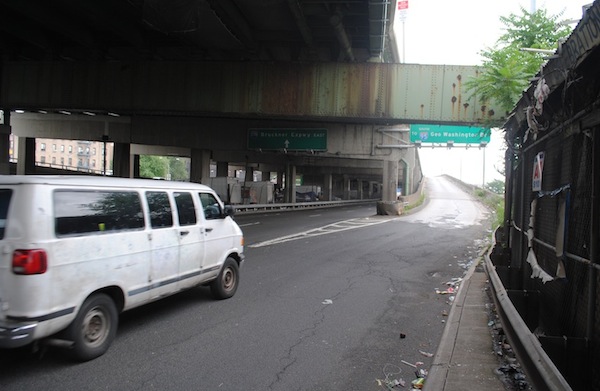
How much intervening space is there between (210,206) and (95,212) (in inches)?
96.1

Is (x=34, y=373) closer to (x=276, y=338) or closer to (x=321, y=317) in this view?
(x=276, y=338)

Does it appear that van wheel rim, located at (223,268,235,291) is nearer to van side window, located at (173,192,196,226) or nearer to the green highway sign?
van side window, located at (173,192,196,226)

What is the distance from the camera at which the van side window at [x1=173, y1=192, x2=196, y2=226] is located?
6.33 m

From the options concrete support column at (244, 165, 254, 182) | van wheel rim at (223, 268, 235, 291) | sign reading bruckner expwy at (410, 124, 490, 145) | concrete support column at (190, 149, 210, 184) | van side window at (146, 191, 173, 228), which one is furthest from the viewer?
concrete support column at (244, 165, 254, 182)

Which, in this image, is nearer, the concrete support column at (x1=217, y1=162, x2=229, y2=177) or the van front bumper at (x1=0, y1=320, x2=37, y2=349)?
the van front bumper at (x1=0, y1=320, x2=37, y2=349)

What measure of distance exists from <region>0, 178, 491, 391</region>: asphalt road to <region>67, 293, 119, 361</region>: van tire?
0.45 ft

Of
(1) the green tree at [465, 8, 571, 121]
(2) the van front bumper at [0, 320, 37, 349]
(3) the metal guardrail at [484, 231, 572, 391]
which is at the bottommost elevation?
(2) the van front bumper at [0, 320, 37, 349]

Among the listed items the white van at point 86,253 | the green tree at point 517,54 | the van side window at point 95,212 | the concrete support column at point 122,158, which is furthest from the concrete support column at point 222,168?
the van side window at point 95,212

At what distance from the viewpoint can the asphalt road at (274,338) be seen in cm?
434

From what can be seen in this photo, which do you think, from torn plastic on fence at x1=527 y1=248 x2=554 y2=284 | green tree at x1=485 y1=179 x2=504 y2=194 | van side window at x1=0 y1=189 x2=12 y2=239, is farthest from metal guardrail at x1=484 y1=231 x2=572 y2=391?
green tree at x1=485 y1=179 x2=504 y2=194

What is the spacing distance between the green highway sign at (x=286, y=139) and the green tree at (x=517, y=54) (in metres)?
18.0

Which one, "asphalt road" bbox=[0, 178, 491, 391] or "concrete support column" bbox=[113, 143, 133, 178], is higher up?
"concrete support column" bbox=[113, 143, 133, 178]

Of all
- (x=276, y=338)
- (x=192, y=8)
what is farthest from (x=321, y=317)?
(x=192, y=8)

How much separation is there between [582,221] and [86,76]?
17037mm
